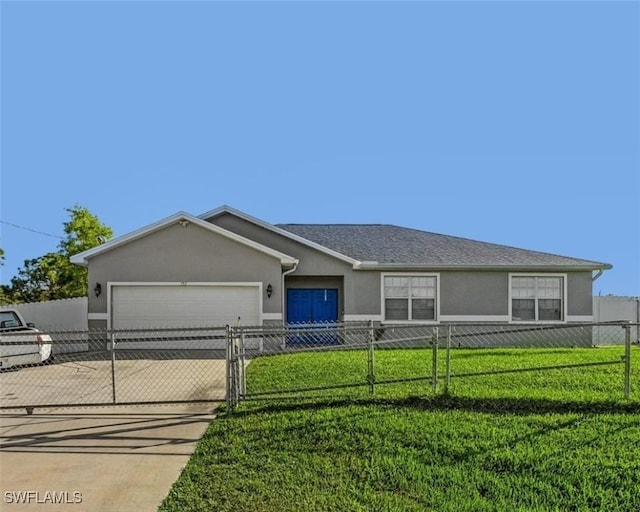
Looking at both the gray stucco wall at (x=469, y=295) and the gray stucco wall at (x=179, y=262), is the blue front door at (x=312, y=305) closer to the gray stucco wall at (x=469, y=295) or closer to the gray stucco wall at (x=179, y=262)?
the gray stucco wall at (x=179, y=262)

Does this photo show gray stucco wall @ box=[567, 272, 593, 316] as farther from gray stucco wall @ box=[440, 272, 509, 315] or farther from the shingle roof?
gray stucco wall @ box=[440, 272, 509, 315]

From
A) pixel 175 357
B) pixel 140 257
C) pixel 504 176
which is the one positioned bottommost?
pixel 175 357

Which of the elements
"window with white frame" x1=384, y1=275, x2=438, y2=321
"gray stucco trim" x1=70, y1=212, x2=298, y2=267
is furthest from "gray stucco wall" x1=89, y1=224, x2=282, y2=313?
"window with white frame" x1=384, y1=275, x2=438, y2=321

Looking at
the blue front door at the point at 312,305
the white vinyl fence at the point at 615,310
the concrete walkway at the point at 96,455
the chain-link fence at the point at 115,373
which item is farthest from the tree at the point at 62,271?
the white vinyl fence at the point at 615,310

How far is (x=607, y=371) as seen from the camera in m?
9.15

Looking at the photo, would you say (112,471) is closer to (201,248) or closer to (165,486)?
(165,486)

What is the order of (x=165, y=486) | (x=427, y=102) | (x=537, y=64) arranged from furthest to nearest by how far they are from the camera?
(x=427, y=102) < (x=537, y=64) < (x=165, y=486)

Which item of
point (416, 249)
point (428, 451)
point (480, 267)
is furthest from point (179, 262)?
point (428, 451)

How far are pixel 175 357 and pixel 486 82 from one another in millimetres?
12707

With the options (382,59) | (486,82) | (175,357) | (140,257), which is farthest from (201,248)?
(486,82)

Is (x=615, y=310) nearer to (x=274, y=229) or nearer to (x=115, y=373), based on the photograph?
(x=274, y=229)

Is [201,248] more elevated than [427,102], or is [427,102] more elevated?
[427,102]

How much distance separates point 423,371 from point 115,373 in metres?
7.15

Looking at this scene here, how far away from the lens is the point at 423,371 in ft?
32.4
